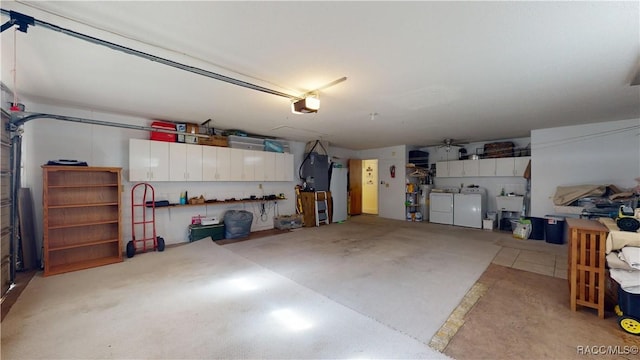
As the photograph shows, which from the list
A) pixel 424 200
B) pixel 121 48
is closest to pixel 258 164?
pixel 121 48

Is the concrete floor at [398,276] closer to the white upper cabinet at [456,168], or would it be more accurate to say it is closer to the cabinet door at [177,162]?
the cabinet door at [177,162]

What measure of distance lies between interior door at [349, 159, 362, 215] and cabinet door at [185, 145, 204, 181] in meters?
5.40

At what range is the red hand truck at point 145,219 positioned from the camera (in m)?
4.73

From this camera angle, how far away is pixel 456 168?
25.2ft

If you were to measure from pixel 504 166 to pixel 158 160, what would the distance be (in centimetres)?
863

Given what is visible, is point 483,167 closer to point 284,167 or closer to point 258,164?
point 284,167

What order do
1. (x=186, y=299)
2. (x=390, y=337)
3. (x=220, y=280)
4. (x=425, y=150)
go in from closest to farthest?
(x=390, y=337) < (x=186, y=299) < (x=220, y=280) < (x=425, y=150)

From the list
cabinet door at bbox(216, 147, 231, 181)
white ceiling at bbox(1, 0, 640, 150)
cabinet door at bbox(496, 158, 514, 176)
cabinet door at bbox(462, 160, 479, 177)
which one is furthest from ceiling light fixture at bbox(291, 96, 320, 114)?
cabinet door at bbox(496, 158, 514, 176)

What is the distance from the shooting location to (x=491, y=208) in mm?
7426

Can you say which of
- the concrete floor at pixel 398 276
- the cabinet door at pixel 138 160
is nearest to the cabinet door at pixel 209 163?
the cabinet door at pixel 138 160

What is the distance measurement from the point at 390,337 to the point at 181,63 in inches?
134

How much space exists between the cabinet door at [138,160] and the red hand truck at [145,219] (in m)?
0.27

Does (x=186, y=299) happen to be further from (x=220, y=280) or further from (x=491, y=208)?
(x=491, y=208)

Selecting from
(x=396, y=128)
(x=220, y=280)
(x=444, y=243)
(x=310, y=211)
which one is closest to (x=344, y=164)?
(x=310, y=211)
